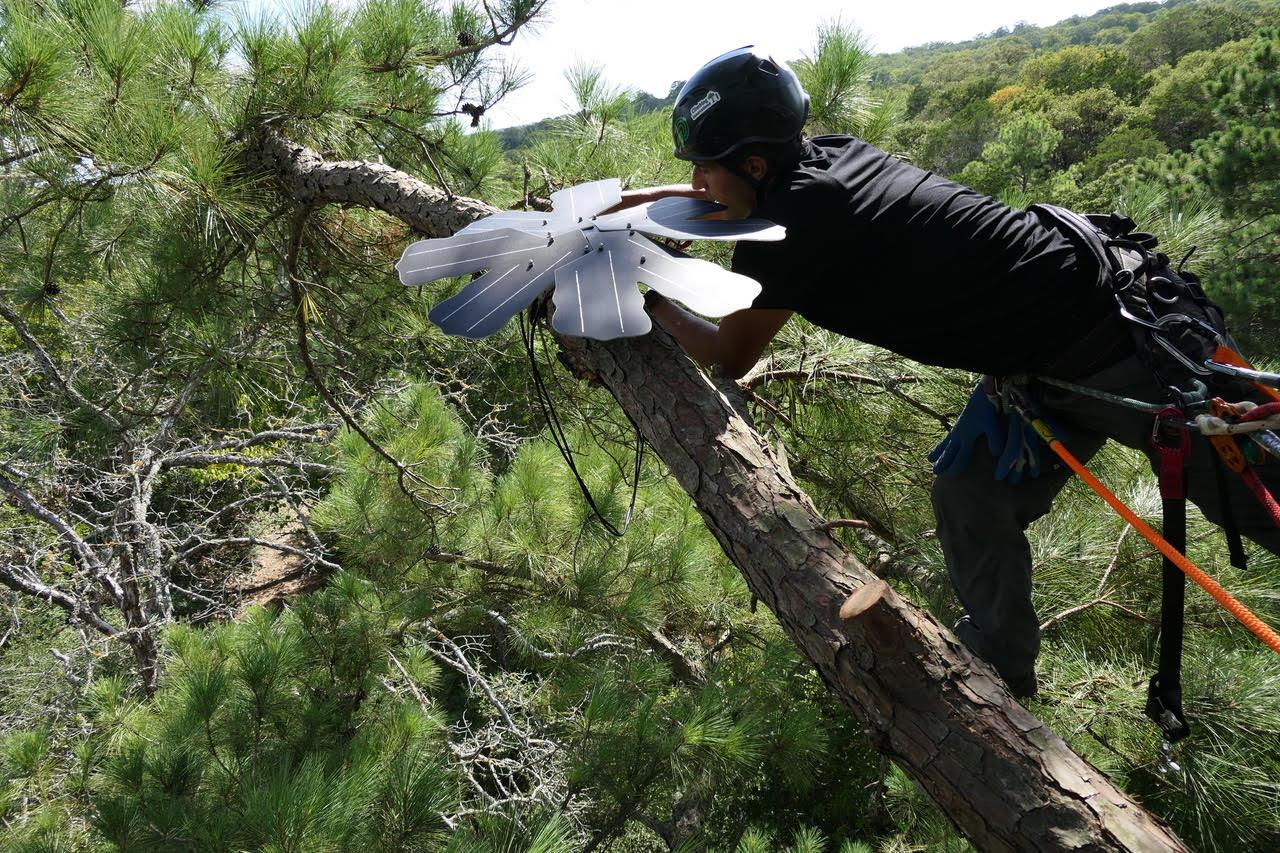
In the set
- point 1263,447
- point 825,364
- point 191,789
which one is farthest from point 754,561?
point 191,789

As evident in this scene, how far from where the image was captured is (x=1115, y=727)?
1476mm

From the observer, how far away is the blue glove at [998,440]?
1.20 m

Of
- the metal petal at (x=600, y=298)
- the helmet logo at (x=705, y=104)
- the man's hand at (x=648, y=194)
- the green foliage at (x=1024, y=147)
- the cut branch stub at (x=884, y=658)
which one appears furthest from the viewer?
the green foliage at (x=1024, y=147)

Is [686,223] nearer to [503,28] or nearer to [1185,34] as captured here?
[503,28]

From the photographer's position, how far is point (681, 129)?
115 cm

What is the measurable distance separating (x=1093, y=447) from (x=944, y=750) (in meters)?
0.68

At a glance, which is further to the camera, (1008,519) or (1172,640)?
(1008,519)

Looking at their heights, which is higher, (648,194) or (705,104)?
(705,104)

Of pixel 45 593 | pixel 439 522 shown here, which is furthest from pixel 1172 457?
pixel 45 593

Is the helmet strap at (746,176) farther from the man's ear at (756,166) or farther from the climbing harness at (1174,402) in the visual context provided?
the climbing harness at (1174,402)

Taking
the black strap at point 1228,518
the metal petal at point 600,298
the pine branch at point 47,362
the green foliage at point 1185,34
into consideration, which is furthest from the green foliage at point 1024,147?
the metal petal at point 600,298

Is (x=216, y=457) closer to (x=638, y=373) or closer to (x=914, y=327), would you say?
(x=638, y=373)

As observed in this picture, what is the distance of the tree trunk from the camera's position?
795mm

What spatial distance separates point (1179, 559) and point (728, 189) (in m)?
0.78
